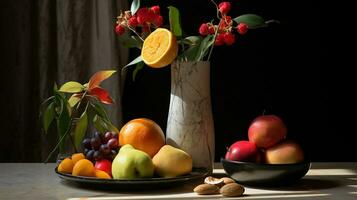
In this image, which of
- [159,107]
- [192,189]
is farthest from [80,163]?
[159,107]

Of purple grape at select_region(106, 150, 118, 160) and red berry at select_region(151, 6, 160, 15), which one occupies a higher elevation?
red berry at select_region(151, 6, 160, 15)

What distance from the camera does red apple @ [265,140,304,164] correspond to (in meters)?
1.11

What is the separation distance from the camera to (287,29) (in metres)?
2.34

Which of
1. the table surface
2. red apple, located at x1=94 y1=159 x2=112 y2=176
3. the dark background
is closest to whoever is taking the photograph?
the table surface

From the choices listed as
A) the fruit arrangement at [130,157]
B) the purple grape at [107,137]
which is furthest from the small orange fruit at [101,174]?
the purple grape at [107,137]

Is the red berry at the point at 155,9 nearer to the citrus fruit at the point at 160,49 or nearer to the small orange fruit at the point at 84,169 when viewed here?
the citrus fruit at the point at 160,49

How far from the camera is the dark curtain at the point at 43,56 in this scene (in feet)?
6.84

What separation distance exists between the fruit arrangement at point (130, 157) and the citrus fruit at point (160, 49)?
138 millimetres

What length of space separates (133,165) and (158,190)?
3.2 inches

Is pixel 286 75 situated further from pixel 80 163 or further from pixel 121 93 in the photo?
pixel 80 163

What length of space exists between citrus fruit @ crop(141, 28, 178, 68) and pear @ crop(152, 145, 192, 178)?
19 cm

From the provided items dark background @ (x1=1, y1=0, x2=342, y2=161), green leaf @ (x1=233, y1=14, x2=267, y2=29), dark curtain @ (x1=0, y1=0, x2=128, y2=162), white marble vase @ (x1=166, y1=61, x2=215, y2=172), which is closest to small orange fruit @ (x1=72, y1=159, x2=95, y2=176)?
white marble vase @ (x1=166, y1=61, x2=215, y2=172)

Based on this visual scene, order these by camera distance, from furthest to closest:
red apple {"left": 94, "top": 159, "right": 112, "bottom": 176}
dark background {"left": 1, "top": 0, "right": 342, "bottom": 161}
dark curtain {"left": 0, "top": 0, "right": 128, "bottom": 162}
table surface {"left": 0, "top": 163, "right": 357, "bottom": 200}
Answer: dark background {"left": 1, "top": 0, "right": 342, "bottom": 161}
dark curtain {"left": 0, "top": 0, "right": 128, "bottom": 162}
red apple {"left": 94, "top": 159, "right": 112, "bottom": 176}
table surface {"left": 0, "top": 163, "right": 357, "bottom": 200}

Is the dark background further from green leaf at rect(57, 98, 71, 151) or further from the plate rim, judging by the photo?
the plate rim
